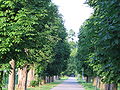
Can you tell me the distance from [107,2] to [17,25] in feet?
12.5

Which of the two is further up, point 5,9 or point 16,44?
point 5,9

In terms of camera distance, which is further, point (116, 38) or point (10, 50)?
point (10, 50)

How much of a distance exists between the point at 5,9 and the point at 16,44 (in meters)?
1.39

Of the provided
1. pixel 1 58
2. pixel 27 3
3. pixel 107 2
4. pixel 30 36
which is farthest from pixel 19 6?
pixel 107 2

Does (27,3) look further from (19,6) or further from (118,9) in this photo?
(118,9)

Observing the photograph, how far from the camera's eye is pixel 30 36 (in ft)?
35.1

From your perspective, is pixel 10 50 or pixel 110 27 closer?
pixel 110 27

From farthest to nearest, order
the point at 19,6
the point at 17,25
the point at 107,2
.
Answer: the point at 19,6 → the point at 17,25 → the point at 107,2

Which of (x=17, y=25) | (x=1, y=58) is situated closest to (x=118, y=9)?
(x=17, y=25)

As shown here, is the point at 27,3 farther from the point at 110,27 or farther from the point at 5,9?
the point at 110,27

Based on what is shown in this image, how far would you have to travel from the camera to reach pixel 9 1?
33.7ft

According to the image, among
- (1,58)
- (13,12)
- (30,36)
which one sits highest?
(13,12)

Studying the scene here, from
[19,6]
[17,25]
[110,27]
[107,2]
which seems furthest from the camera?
[19,6]

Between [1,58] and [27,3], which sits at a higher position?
[27,3]
